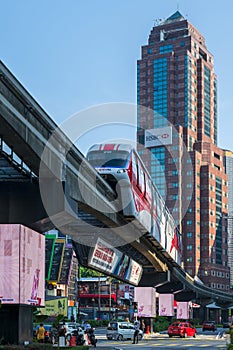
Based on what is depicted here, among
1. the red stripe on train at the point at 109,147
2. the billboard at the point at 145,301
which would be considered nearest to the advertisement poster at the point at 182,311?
the billboard at the point at 145,301

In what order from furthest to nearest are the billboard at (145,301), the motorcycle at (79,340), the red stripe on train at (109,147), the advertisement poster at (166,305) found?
1. the advertisement poster at (166,305)
2. the billboard at (145,301)
3. the red stripe on train at (109,147)
4. the motorcycle at (79,340)

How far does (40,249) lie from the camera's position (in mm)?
32156

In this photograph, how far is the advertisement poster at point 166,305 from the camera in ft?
313

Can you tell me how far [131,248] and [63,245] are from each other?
58221 mm

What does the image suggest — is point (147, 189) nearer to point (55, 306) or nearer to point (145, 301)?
point (145, 301)

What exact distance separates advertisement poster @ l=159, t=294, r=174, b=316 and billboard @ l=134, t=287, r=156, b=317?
546 inches

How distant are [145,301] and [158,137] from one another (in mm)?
116083

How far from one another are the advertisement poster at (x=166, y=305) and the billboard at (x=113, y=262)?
49.3 feet

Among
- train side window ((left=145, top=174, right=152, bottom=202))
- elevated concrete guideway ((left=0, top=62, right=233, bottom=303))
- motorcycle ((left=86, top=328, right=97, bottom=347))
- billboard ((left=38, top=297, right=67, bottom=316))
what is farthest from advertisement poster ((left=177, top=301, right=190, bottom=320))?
elevated concrete guideway ((left=0, top=62, right=233, bottom=303))

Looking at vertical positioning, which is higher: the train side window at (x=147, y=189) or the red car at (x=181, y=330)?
the train side window at (x=147, y=189)

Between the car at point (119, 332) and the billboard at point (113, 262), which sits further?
the billboard at point (113, 262)

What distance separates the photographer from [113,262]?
7031cm

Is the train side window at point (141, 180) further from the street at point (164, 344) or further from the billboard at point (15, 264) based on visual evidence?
the billboard at point (15, 264)

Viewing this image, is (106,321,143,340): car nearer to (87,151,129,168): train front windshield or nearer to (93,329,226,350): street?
(93,329,226,350): street
